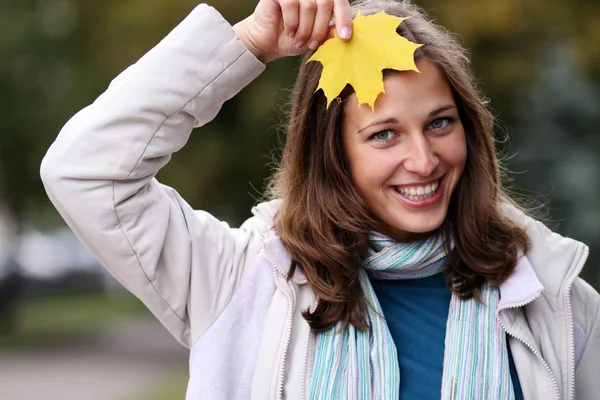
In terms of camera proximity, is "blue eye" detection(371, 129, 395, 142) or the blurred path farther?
the blurred path

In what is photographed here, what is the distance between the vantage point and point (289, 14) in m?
2.57

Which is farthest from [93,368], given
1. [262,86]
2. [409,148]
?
[409,148]

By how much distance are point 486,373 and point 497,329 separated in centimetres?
14

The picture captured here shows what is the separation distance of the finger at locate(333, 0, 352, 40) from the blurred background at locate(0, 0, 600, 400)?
193 centimetres

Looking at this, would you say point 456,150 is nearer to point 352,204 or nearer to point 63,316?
point 352,204

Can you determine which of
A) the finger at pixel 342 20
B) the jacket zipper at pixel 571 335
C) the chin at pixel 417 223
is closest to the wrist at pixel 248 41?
the finger at pixel 342 20

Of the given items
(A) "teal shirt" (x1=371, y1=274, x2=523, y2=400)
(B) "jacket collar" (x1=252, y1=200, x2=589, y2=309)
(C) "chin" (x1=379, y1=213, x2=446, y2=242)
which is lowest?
(A) "teal shirt" (x1=371, y1=274, x2=523, y2=400)

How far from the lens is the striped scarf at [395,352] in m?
2.62

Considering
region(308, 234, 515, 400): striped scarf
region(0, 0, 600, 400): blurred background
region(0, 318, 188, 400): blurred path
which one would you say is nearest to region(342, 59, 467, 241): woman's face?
region(308, 234, 515, 400): striped scarf

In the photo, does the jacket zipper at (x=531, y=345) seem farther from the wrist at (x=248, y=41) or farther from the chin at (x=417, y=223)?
the wrist at (x=248, y=41)

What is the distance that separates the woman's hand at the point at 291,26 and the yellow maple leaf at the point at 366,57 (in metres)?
0.04

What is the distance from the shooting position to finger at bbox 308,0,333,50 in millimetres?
2574

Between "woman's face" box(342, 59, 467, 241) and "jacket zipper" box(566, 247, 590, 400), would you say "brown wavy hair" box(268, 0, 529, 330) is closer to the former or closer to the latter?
"woman's face" box(342, 59, 467, 241)

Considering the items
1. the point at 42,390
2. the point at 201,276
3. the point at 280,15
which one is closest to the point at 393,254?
the point at 201,276
